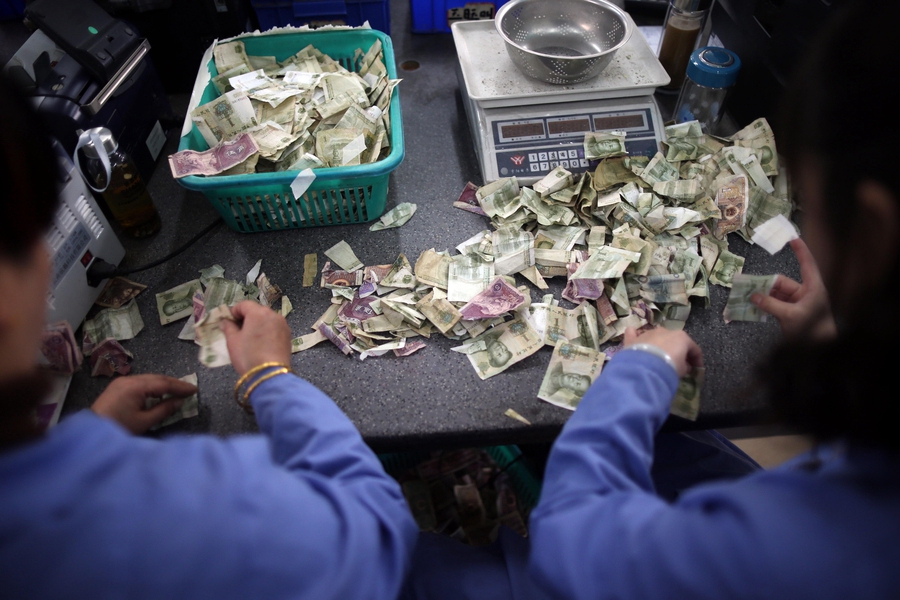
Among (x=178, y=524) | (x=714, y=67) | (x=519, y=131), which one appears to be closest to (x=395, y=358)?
(x=178, y=524)

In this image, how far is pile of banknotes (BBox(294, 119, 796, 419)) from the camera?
85cm

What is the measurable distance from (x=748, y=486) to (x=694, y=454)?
52cm

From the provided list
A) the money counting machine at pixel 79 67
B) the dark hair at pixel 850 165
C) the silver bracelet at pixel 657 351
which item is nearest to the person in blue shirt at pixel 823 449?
the dark hair at pixel 850 165

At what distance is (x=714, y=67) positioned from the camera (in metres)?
1.04

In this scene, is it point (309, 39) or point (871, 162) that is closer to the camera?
point (871, 162)

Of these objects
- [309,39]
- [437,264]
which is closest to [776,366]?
[437,264]

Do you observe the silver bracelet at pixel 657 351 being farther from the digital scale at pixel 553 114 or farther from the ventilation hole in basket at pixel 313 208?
the ventilation hole in basket at pixel 313 208

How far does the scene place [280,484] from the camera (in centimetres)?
50

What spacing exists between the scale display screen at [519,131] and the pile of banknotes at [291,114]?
24cm

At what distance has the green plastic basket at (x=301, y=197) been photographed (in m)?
0.88

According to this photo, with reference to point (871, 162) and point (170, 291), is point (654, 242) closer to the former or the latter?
point (871, 162)

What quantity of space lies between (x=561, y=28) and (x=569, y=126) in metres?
0.27

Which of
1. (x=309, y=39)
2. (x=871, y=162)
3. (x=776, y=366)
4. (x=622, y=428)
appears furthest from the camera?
(x=309, y=39)

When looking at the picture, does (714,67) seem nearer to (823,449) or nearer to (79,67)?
(823,449)
